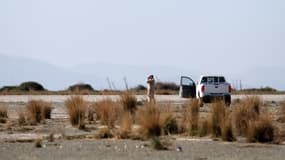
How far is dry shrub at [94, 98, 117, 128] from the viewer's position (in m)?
30.2

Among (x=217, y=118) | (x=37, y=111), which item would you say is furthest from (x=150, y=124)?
(x=37, y=111)

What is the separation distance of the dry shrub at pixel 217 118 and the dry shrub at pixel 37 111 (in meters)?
8.99

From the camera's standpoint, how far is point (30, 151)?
74.2 ft

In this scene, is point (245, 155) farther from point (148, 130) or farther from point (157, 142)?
point (148, 130)

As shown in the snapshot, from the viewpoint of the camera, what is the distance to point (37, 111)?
35344 mm

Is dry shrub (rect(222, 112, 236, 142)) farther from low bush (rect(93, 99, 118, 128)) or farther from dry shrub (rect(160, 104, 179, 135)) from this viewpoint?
low bush (rect(93, 99, 118, 128))

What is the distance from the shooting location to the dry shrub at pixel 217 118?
26750mm

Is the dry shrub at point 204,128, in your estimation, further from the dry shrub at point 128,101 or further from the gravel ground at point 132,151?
the dry shrub at point 128,101

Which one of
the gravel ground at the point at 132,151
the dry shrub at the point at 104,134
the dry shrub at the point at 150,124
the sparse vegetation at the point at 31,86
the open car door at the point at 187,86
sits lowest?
the gravel ground at the point at 132,151

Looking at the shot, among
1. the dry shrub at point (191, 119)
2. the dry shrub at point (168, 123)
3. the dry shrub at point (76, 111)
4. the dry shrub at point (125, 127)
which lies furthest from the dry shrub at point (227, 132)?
the dry shrub at point (76, 111)

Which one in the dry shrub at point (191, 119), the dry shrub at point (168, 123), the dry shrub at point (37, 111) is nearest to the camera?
the dry shrub at point (168, 123)

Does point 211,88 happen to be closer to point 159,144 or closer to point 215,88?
point 215,88

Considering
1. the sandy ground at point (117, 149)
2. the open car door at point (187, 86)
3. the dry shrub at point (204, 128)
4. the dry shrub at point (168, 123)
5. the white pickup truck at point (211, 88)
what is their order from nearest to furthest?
the sandy ground at point (117, 149)
the dry shrub at point (204, 128)
the dry shrub at point (168, 123)
the white pickup truck at point (211, 88)
the open car door at point (187, 86)

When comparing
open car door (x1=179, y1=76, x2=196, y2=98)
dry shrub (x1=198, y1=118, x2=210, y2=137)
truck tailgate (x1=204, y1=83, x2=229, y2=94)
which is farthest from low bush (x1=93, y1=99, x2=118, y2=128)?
open car door (x1=179, y1=76, x2=196, y2=98)
